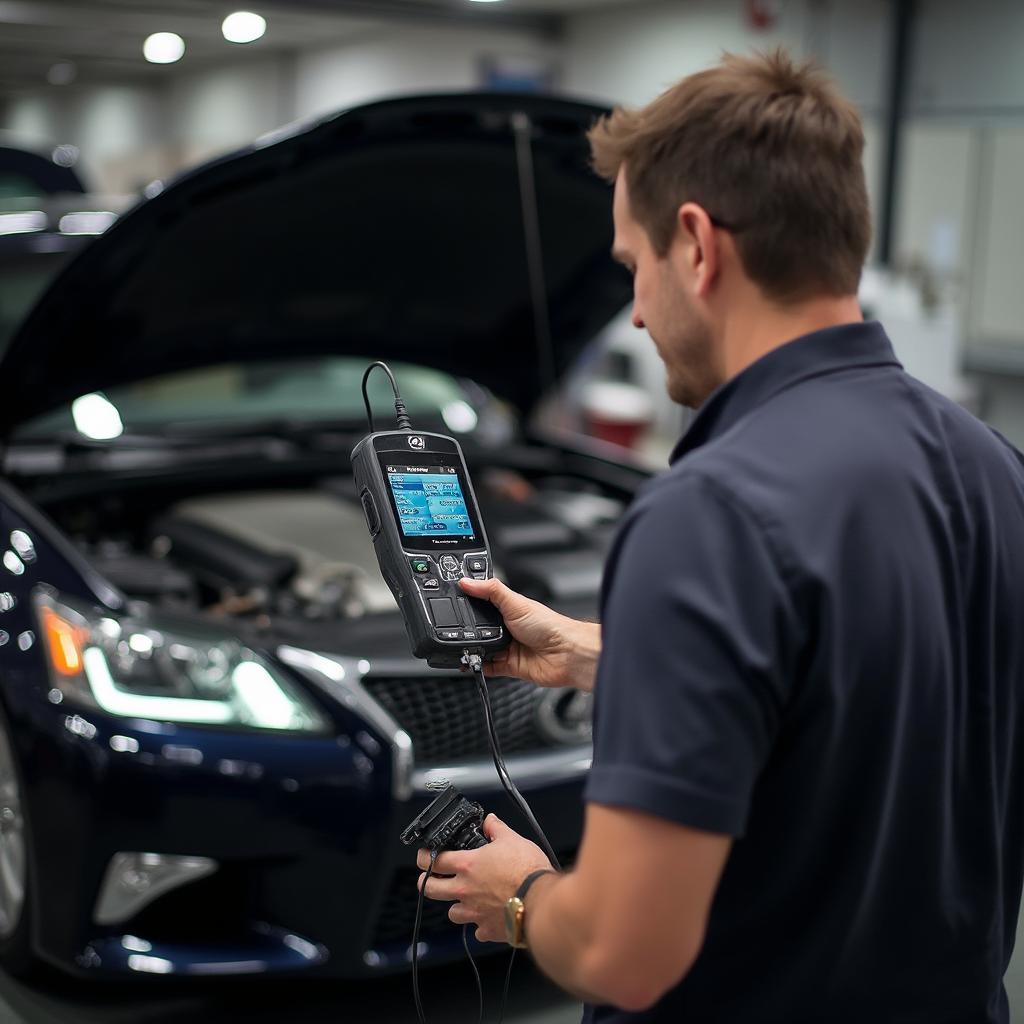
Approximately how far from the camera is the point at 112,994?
219cm

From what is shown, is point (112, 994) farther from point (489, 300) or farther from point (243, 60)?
point (243, 60)

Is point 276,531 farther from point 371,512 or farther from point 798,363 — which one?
point 798,363

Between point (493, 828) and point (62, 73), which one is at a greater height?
point (62, 73)

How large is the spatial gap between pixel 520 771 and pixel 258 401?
1589mm

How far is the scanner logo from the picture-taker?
2258 millimetres

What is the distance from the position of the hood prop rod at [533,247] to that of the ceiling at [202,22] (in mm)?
6148

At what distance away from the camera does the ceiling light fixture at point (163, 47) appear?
41.5ft

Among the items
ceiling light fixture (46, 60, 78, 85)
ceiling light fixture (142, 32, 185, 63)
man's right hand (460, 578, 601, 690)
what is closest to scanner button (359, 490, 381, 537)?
man's right hand (460, 578, 601, 690)

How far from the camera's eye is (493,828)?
1154 millimetres

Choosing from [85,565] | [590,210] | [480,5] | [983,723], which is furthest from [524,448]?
[480,5]

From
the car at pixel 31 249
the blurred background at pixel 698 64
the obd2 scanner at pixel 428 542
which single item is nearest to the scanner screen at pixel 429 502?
the obd2 scanner at pixel 428 542

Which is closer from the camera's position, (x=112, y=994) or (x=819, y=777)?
(x=819, y=777)

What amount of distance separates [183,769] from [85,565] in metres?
0.45

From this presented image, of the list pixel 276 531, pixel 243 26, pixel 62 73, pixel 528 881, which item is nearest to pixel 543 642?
pixel 528 881
